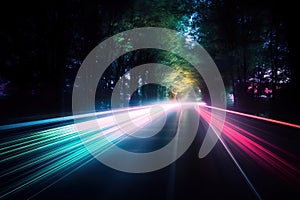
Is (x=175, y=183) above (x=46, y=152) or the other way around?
the other way around

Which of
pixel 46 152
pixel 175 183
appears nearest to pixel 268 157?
pixel 175 183

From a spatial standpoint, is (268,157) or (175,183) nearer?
(175,183)

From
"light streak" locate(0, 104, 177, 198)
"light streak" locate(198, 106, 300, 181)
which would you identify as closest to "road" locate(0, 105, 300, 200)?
"light streak" locate(198, 106, 300, 181)

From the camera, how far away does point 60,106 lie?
28156mm

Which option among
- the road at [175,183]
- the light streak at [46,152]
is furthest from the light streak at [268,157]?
the light streak at [46,152]

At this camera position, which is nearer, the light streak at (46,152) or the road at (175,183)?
the road at (175,183)

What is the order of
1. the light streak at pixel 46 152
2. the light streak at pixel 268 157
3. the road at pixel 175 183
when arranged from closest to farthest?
the road at pixel 175 183
the light streak at pixel 46 152
the light streak at pixel 268 157

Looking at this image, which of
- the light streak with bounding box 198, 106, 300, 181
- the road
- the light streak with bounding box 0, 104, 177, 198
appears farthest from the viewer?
the light streak with bounding box 198, 106, 300, 181

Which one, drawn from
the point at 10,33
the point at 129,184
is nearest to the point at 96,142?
the point at 129,184

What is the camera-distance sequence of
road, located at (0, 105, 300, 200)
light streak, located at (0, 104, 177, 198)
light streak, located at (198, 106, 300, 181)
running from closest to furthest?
road, located at (0, 105, 300, 200) → light streak, located at (0, 104, 177, 198) → light streak, located at (198, 106, 300, 181)

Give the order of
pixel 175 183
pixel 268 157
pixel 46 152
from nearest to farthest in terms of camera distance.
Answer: pixel 175 183
pixel 268 157
pixel 46 152

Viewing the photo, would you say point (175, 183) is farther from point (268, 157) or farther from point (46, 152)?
point (46, 152)

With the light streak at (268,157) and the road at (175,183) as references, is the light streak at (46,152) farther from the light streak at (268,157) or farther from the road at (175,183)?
A: the light streak at (268,157)

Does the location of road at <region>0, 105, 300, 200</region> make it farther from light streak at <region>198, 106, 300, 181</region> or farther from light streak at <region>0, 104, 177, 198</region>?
light streak at <region>0, 104, 177, 198</region>
